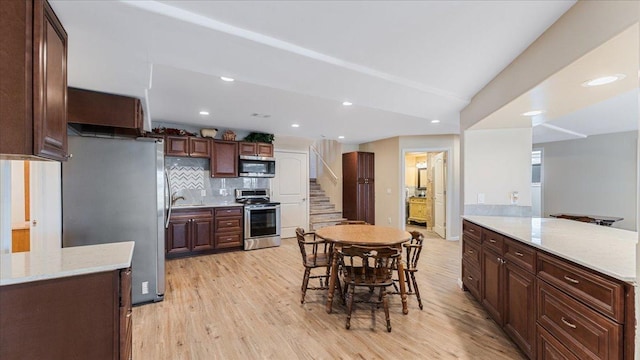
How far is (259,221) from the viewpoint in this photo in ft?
18.1

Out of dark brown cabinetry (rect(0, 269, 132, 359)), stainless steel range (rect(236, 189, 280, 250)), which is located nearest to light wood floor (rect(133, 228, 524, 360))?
dark brown cabinetry (rect(0, 269, 132, 359))

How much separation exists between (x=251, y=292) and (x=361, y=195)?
425cm

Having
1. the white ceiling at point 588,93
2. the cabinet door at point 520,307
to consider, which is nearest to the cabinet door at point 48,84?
the white ceiling at point 588,93

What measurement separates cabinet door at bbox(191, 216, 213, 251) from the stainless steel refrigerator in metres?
1.76

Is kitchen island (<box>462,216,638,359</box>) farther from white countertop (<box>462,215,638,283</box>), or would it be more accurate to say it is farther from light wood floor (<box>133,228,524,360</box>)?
light wood floor (<box>133,228,524,360</box>)

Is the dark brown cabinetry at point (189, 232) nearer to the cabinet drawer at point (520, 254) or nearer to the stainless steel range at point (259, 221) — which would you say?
the stainless steel range at point (259, 221)

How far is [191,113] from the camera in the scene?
4.34 m

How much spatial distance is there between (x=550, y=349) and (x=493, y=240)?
0.99m

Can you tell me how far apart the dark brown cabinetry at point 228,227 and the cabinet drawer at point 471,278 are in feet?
12.3

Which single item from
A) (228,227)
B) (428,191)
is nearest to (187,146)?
(228,227)

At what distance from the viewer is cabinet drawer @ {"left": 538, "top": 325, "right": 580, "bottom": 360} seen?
1.62m

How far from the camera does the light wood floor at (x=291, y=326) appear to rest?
7.36ft

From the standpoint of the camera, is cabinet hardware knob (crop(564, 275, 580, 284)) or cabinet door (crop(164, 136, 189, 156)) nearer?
cabinet hardware knob (crop(564, 275, 580, 284))

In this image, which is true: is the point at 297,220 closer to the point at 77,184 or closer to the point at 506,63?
the point at 77,184
